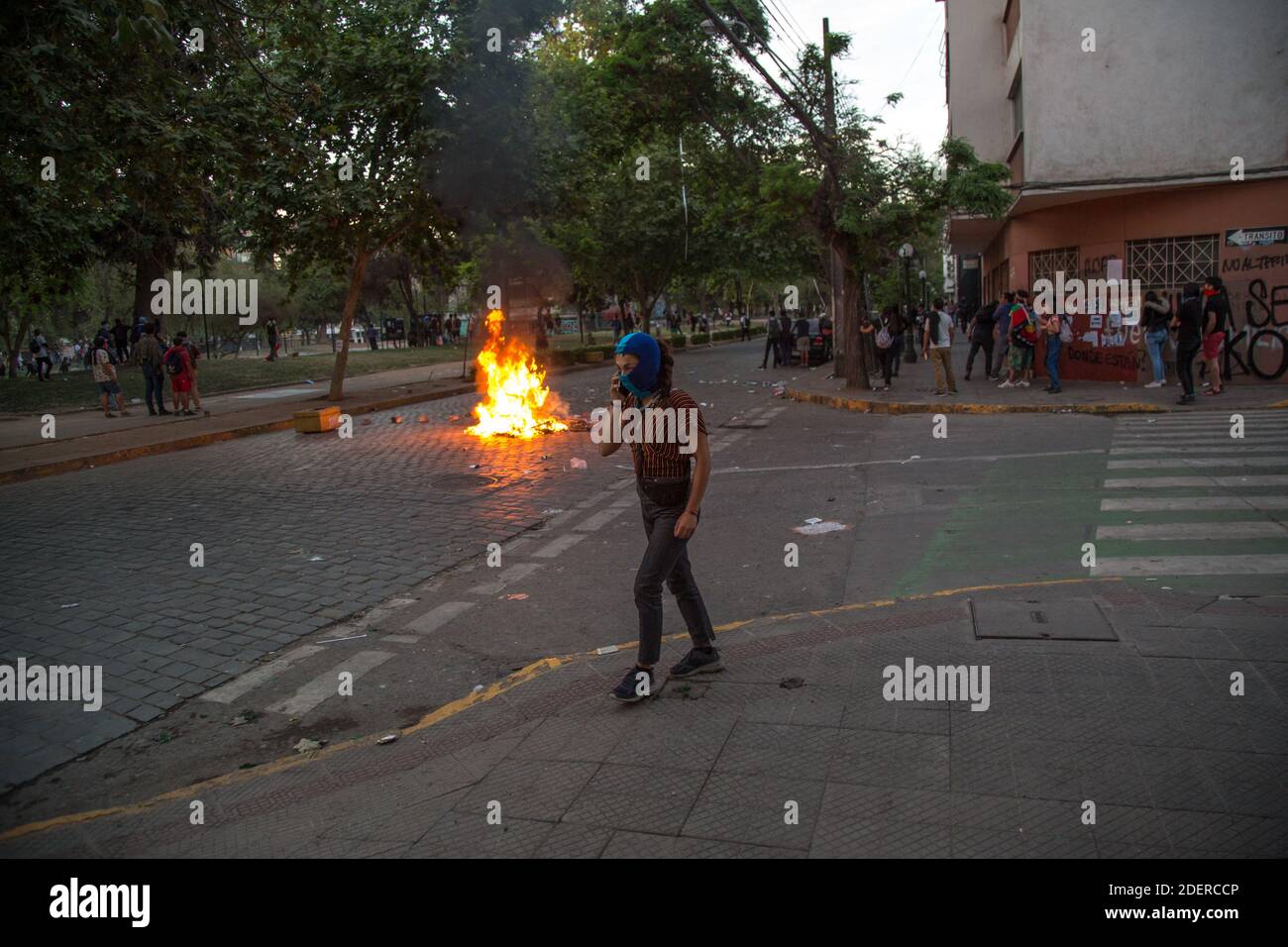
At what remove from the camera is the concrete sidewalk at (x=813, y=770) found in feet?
10.8

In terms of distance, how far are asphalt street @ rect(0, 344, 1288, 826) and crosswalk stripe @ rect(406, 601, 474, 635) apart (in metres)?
0.02

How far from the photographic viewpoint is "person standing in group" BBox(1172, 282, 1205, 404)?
14086 millimetres

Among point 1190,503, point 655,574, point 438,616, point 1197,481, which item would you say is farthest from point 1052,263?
point 655,574

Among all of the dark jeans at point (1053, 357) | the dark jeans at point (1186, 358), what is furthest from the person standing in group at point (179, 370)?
the dark jeans at point (1186, 358)

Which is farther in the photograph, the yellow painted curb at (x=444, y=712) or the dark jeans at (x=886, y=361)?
the dark jeans at (x=886, y=361)

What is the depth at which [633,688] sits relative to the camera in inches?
182

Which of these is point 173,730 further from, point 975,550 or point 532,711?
point 975,550

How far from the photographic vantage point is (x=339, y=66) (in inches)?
714

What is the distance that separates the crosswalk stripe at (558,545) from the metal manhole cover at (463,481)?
8.92 feet

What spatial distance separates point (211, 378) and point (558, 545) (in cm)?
2340

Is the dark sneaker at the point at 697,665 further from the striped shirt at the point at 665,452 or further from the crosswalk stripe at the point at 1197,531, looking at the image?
the crosswalk stripe at the point at 1197,531

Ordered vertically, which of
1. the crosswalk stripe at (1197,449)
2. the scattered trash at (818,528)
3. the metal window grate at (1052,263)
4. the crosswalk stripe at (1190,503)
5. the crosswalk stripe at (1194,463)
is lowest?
the scattered trash at (818,528)

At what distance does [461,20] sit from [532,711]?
17.6 metres
